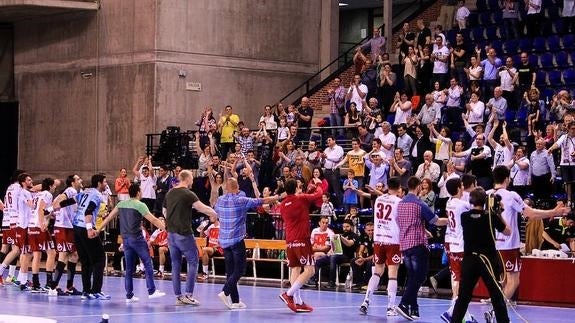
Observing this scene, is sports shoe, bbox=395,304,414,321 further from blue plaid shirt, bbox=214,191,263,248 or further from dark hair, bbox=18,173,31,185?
dark hair, bbox=18,173,31,185

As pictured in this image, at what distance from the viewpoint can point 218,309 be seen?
2178 centimetres

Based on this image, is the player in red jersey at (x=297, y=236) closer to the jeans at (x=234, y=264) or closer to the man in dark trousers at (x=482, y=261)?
the jeans at (x=234, y=264)

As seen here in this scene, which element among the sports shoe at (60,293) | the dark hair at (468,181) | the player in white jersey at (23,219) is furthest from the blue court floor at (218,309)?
A: the dark hair at (468,181)

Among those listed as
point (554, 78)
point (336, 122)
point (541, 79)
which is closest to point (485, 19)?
point (541, 79)

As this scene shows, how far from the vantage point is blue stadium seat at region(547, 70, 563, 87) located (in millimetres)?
32500

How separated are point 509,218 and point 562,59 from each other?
48.9 ft

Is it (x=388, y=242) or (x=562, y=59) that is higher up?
(x=562, y=59)

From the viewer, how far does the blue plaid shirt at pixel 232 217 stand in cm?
2142

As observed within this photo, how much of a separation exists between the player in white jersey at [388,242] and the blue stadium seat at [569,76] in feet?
41.0

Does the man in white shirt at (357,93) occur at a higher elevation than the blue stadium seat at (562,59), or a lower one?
lower

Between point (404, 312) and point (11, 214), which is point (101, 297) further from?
point (404, 312)

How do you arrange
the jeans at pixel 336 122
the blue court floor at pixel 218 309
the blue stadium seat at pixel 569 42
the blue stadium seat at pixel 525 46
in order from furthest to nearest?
the jeans at pixel 336 122 < the blue stadium seat at pixel 525 46 < the blue stadium seat at pixel 569 42 < the blue court floor at pixel 218 309

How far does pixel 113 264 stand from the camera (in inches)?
1372

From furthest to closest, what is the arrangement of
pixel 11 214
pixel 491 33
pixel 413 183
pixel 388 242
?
pixel 491 33 < pixel 11 214 < pixel 388 242 < pixel 413 183
